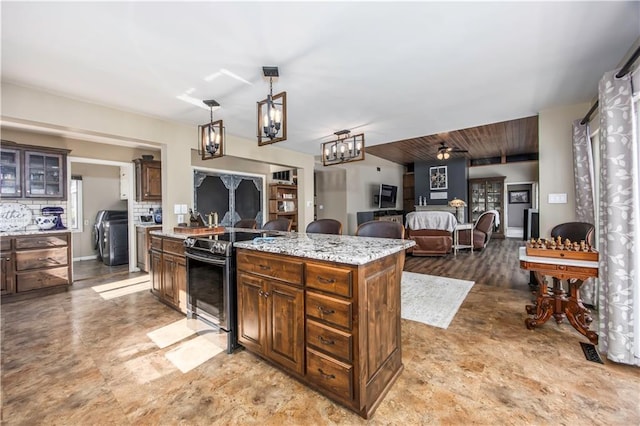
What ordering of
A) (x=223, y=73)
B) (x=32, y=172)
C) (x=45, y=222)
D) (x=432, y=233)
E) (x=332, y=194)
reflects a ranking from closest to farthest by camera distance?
(x=223, y=73)
(x=32, y=172)
(x=45, y=222)
(x=432, y=233)
(x=332, y=194)

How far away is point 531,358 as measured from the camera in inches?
80.7

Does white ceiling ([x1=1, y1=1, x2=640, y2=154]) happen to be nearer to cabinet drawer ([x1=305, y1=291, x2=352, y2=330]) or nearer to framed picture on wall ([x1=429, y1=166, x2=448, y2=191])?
cabinet drawer ([x1=305, y1=291, x2=352, y2=330])

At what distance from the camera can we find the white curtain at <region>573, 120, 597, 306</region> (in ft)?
9.73

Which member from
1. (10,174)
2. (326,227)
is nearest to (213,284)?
(326,227)

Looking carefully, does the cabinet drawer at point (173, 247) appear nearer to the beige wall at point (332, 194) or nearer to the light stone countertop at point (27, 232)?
the light stone countertop at point (27, 232)

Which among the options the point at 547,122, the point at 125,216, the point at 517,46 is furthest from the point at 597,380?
the point at 125,216

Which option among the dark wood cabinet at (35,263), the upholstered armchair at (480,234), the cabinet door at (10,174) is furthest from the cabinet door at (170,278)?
the upholstered armchair at (480,234)

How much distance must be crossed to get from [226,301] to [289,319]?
68 centimetres

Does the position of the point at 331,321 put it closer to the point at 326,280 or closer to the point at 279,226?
the point at 326,280

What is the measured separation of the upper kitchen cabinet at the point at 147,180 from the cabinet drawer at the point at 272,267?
3937mm

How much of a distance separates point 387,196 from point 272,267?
28.0 ft

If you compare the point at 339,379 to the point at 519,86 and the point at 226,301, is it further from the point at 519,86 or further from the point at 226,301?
the point at 519,86

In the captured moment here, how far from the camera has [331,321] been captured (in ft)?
5.08

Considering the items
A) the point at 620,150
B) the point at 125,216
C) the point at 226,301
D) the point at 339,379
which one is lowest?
the point at 339,379
